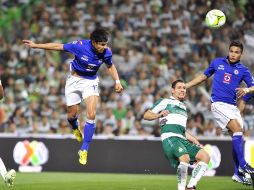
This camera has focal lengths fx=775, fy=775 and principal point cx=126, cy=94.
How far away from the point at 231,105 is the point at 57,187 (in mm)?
3591

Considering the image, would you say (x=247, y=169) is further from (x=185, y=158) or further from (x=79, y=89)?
(x=79, y=89)

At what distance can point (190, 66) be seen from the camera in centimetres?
2302

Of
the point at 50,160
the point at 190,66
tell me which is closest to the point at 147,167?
the point at 50,160

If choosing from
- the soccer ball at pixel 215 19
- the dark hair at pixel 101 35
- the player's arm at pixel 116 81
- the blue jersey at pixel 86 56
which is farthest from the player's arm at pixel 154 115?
the soccer ball at pixel 215 19

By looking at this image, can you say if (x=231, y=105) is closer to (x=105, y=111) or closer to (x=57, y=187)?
(x=57, y=187)

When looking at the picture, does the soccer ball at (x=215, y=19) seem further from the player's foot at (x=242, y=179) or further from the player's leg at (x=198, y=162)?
the player's leg at (x=198, y=162)

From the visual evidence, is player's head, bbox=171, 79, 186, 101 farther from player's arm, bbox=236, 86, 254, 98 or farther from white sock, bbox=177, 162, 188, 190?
player's arm, bbox=236, 86, 254, 98

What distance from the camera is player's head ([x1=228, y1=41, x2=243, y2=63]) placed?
1424cm

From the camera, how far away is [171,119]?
487 inches

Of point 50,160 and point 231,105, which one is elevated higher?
point 231,105

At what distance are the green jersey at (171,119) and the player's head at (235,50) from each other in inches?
93.5

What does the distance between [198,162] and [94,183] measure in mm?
3790

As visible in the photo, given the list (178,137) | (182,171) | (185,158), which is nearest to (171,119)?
(178,137)

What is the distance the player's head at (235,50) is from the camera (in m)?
14.2
